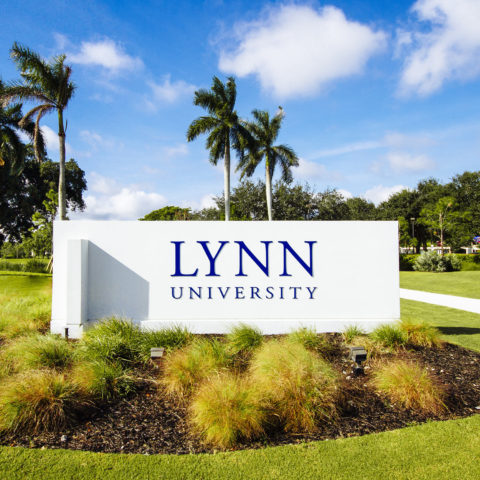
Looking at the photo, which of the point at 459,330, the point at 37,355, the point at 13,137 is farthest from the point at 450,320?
the point at 13,137

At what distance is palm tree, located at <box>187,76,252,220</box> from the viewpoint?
25000 mm

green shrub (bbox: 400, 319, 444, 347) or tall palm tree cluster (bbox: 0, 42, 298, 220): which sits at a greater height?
tall palm tree cluster (bbox: 0, 42, 298, 220)

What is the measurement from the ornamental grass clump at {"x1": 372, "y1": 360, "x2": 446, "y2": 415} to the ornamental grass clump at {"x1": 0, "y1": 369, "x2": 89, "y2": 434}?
330 cm

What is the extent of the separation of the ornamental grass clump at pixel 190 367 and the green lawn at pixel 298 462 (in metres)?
1.07

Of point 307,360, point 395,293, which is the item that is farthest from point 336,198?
point 307,360

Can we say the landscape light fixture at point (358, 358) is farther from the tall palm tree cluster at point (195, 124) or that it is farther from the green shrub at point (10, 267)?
the green shrub at point (10, 267)

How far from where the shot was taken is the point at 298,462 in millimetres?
2977

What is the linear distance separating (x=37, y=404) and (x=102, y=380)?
721 millimetres

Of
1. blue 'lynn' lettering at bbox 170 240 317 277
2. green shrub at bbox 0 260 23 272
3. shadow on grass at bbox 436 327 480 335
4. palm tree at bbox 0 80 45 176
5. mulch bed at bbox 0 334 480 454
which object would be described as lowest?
mulch bed at bbox 0 334 480 454

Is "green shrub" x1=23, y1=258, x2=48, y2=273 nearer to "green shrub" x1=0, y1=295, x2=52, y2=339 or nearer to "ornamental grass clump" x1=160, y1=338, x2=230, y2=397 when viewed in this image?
"green shrub" x1=0, y1=295, x2=52, y2=339

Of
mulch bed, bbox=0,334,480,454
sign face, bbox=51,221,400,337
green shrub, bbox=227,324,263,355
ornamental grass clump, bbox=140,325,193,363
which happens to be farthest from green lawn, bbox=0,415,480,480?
sign face, bbox=51,221,400,337

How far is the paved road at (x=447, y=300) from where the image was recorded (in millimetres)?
10542

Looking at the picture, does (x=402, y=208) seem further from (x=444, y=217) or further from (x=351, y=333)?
(x=351, y=333)

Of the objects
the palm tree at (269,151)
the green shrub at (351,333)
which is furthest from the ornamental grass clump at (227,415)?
the palm tree at (269,151)
